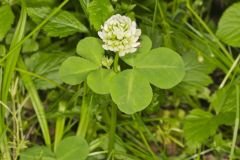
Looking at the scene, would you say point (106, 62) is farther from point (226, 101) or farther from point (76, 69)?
point (226, 101)

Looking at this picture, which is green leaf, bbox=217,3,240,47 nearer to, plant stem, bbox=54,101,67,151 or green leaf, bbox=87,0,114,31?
green leaf, bbox=87,0,114,31

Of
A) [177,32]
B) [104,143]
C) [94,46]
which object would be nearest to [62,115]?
[104,143]

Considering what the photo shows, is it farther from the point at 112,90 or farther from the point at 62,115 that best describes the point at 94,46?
the point at 62,115

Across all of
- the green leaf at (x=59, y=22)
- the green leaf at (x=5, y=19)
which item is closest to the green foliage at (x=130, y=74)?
the green leaf at (x=59, y=22)

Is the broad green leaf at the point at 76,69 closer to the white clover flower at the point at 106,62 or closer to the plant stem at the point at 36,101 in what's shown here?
the white clover flower at the point at 106,62

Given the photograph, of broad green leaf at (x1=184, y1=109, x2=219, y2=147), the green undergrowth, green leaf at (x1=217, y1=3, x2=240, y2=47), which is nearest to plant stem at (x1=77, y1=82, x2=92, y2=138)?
the green undergrowth
